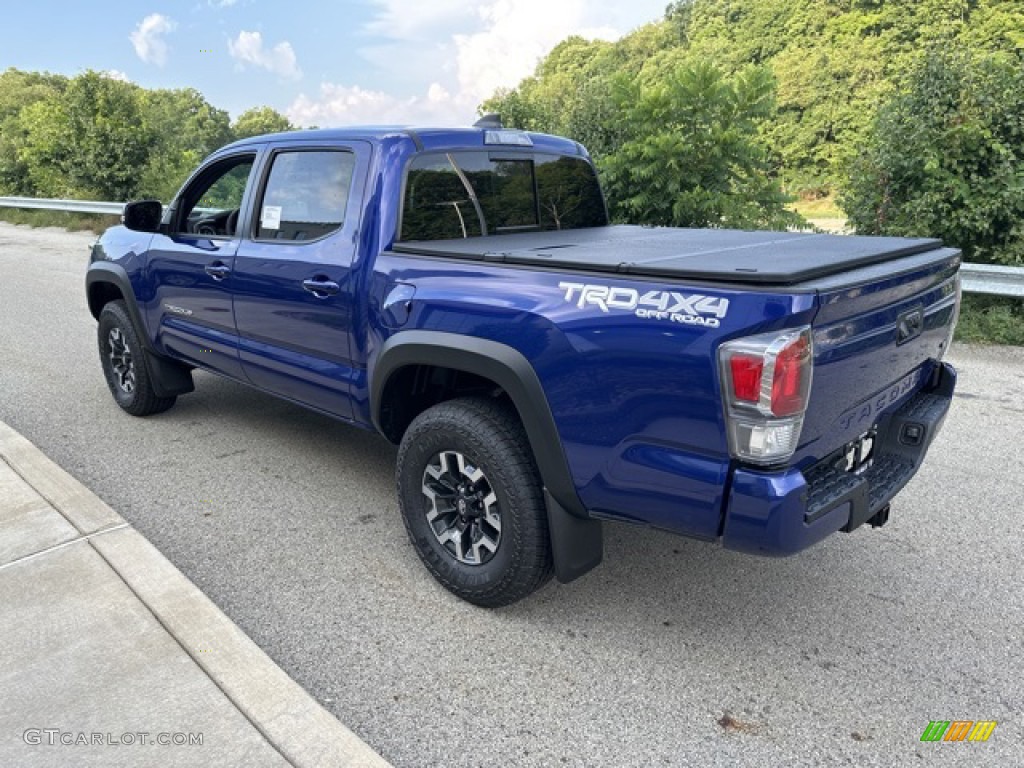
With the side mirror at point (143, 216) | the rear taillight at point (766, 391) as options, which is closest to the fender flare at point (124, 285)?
the side mirror at point (143, 216)

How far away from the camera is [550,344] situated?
8.07ft

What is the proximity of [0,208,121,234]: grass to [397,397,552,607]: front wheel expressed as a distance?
56.9ft

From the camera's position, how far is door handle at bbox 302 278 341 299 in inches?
129

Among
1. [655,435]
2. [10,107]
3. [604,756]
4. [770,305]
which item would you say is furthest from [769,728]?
[10,107]

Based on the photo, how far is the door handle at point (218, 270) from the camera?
13.0ft

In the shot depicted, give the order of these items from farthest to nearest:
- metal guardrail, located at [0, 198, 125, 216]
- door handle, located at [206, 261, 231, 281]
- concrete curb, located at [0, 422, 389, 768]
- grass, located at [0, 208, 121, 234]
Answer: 1. grass, located at [0, 208, 121, 234]
2. metal guardrail, located at [0, 198, 125, 216]
3. door handle, located at [206, 261, 231, 281]
4. concrete curb, located at [0, 422, 389, 768]

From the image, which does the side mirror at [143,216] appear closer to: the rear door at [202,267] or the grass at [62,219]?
the rear door at [202,267]

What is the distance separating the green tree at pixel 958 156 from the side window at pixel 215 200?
629cm

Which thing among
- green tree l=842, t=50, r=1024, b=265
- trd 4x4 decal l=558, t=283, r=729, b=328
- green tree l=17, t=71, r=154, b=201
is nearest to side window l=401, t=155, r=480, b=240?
trd 4x4 decal l=558, t=283, r=729, b=328

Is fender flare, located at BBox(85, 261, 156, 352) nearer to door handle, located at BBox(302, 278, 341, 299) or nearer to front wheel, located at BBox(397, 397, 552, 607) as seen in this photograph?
door handle, located at BBox(302, 278, 341, 299)

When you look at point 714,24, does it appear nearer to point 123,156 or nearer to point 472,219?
point 123,156

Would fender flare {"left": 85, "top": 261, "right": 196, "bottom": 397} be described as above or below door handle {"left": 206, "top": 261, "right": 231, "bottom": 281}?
below

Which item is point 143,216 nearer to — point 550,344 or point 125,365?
point 125,365

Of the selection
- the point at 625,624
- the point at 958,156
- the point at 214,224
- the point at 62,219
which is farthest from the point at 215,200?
the point at 62,219
